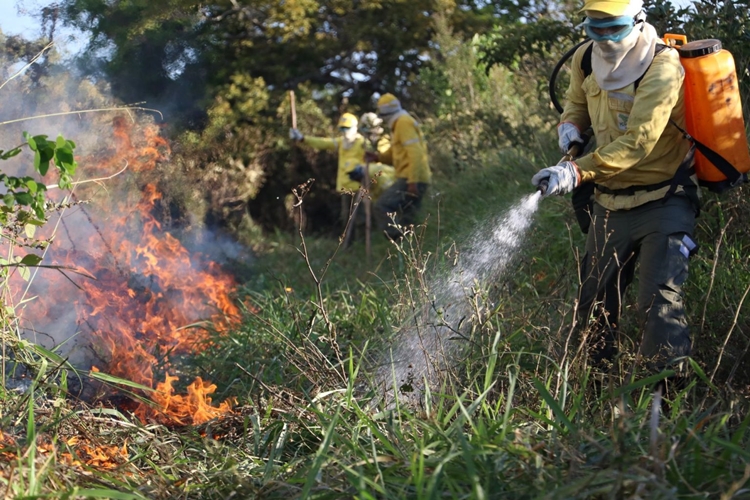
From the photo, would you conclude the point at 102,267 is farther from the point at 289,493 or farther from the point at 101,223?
the point at 289,493

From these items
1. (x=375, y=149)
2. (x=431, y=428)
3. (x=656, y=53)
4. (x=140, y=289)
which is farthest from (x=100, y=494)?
(x=375, y=149)

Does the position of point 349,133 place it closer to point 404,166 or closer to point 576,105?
point 404,166

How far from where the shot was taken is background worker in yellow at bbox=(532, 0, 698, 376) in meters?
3.66

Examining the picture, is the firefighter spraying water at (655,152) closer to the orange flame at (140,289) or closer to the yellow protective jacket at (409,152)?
the orange flame at (140,289)

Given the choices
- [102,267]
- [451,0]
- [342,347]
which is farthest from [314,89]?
[342,347]

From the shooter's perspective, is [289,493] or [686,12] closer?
[289,493]

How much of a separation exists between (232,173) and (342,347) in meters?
7.09

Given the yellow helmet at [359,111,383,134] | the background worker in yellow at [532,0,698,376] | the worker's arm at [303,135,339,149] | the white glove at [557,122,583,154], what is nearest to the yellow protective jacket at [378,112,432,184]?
the yellow helmet at [359,111,383,134]

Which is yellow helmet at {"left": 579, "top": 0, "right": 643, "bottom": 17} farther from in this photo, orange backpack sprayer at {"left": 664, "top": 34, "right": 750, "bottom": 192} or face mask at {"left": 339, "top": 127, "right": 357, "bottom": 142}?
face mask at {"left": 339, "top": 127, "right": 357, "bottom": 142}

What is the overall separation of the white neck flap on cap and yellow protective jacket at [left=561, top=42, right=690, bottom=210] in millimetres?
40

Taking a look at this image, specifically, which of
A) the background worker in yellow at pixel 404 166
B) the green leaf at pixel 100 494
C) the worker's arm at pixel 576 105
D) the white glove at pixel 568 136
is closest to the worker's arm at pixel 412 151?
the background worker in yellow at pixel 404 166

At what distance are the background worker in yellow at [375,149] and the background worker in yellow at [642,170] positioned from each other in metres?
5.12

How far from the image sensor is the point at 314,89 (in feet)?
44.4

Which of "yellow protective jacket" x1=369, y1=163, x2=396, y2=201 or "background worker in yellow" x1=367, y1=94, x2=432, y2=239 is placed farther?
"yellow protective jacket" x1=369, y1=163, x2=396, y2=201
